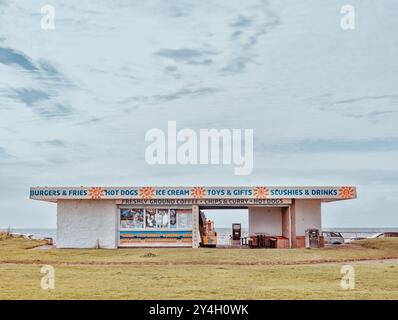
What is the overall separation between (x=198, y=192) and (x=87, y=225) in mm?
6499

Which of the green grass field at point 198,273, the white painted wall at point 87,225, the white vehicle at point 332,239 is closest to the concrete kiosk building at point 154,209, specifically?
the white painted wall at point 87,225

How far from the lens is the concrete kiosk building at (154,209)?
31.6 meters

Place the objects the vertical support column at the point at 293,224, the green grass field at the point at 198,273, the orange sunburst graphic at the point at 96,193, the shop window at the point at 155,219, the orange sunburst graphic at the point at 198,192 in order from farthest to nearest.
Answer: the vertical support column at the point at 293,224 → the shop window at the point at 155,219 → the orange sunburst graphic at the point at 96,193 → the orange sunburst graphic at the point at 198,192 → the green grass field at the point at 198,273

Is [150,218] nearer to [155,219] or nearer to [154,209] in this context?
[155,219]

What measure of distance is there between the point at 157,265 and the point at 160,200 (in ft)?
29.3

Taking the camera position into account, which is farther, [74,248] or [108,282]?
[74,248]

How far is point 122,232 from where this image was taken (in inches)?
1273

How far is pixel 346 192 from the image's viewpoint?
3198 centimetres

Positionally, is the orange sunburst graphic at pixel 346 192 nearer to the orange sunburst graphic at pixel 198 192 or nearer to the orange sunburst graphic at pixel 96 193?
the orange sunburst graphic at pixel 198 192

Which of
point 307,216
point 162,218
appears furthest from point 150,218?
point 307,216

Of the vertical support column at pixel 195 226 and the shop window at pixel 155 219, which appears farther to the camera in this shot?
the shop window at pixel 155 219
